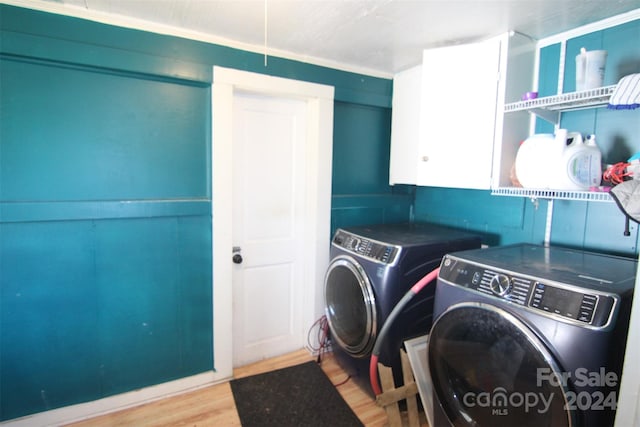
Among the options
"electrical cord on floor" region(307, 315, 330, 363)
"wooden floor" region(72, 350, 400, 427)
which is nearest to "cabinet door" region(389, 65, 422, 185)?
"electrical cord on floor" region(307, 315, 330, 363)

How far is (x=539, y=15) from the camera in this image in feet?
5.42

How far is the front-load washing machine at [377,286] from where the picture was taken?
1.84 meters

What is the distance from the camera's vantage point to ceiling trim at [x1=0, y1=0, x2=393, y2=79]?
1661 mm

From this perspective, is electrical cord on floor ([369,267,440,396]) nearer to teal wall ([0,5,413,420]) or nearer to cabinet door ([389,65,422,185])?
cabinet door ([389,65,422,185])

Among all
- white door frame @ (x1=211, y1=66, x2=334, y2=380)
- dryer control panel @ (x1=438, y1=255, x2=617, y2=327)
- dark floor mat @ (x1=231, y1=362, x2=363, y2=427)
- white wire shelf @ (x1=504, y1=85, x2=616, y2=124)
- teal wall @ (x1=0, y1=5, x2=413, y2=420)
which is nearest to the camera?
dryer control panel @ (x1=438, y1=255, x2=617, y2=327)

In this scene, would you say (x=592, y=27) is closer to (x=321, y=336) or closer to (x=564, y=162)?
(x=564, y=162)

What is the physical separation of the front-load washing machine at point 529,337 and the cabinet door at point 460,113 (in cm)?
53

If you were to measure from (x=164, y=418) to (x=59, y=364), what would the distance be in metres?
0.64

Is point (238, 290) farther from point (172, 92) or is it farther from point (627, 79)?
point (627, 79)

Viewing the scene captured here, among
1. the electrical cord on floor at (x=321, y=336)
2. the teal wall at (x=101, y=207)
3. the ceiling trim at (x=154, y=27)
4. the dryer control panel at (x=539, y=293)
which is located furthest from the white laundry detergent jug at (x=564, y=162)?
the electrical cord on floor at (x=321, y=336)

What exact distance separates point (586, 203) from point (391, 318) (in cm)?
117

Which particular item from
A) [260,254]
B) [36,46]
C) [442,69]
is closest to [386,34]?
[442,69]

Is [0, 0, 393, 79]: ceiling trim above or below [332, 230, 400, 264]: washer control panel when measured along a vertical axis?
above

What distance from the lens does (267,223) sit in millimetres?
2486
